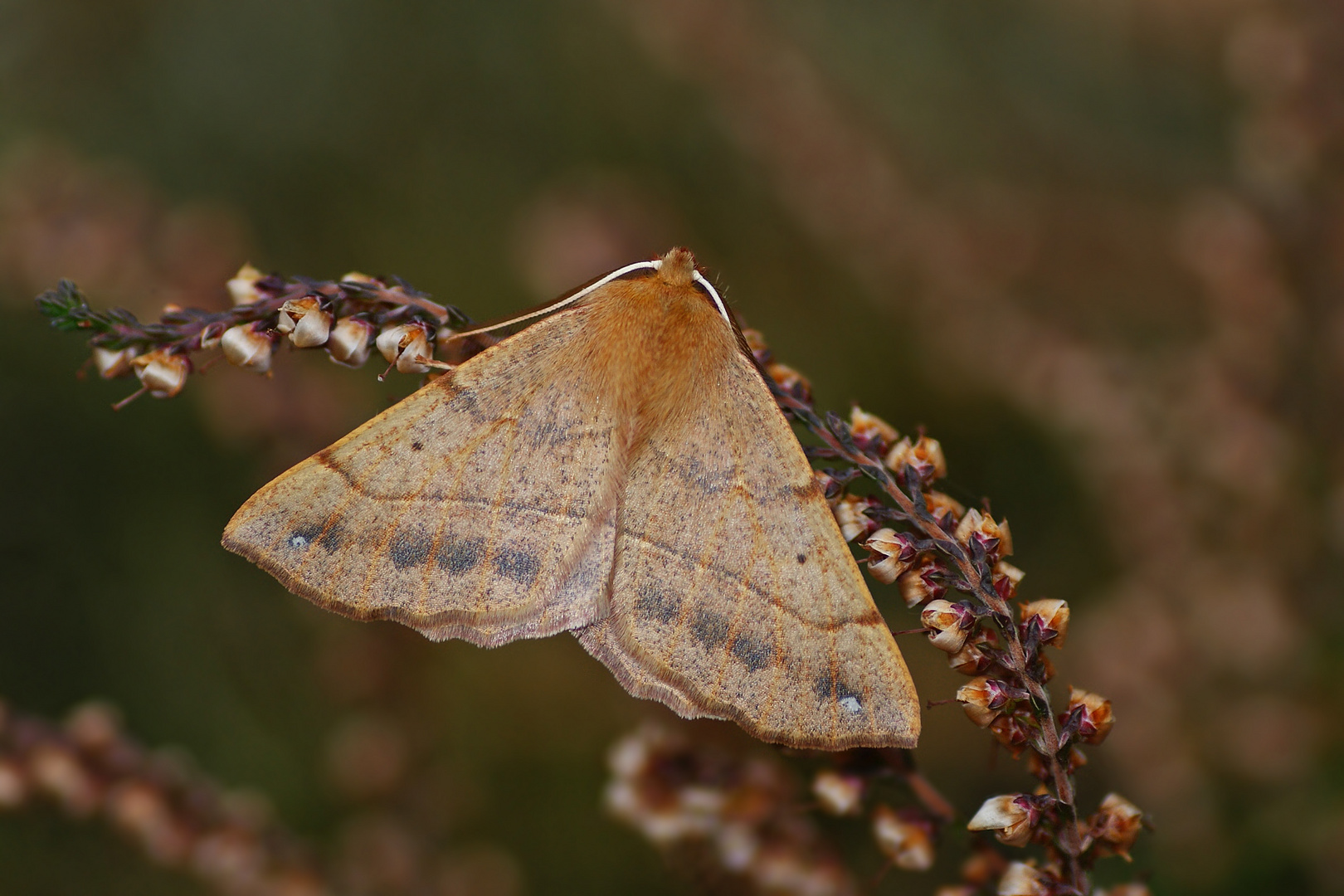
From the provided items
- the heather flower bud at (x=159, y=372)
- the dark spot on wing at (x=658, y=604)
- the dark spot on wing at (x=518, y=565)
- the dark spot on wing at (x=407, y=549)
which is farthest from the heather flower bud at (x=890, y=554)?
the heather flower bud at (x=159, y=372)

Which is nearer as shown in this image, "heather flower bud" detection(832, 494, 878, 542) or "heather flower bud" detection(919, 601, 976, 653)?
"heather flower bud" detection(919, 601, 976, 653)

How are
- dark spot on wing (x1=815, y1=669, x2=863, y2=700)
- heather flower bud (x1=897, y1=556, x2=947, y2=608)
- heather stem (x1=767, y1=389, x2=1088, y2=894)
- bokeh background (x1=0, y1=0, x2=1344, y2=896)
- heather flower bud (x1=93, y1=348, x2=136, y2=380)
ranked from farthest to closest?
bokeh background (x1=0, y1=0, x2=1344, y2=896) < heather flower bud (x1=93, y1=348, x2=136, y2=380) < dark spot on wing (x1=815, y1=669, x2=863, y2=700) < heather flower bud (x1=897, y1=556, x2=947, y2=608) < heather stem (x1=767, y1=389, x2=1088, y2=894)

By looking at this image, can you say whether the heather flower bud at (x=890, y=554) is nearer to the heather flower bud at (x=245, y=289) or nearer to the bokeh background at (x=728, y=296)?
the bokeh background at (x=728, y=296)

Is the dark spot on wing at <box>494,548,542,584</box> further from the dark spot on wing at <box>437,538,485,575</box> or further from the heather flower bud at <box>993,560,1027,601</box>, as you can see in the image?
the heather flower bud at <box>993,560,1027,601</box>

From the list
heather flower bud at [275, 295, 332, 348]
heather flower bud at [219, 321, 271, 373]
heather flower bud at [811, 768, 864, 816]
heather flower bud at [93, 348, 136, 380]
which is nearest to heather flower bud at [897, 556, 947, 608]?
heather flower bud at [811, 768, 864, 816]

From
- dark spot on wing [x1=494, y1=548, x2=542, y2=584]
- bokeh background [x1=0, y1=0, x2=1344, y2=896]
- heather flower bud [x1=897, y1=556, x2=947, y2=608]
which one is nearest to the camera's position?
heather flower bud [x1=897, y1=556, x2=947, y2=608]

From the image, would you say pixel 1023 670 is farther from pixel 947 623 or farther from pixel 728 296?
pixel 728 296

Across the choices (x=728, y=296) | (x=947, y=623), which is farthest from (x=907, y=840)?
(x=728, y=296)
